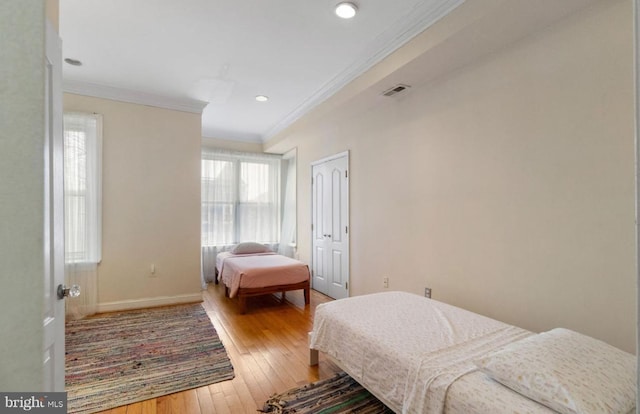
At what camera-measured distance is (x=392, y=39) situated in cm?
255

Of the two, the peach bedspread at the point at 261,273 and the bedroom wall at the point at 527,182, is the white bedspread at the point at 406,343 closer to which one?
the bedroom wall at the point at 527,182

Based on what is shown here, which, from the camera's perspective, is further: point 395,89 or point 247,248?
point 247,248

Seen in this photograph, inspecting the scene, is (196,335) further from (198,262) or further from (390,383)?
(390,383)

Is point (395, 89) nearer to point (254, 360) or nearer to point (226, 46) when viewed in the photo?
point (226, 46)

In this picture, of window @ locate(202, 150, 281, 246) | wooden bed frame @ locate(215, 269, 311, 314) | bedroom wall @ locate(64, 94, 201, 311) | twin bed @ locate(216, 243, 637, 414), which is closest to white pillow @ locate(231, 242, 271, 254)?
window @ locate(202, 150, 281, 246)

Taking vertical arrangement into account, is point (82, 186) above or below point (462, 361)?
above

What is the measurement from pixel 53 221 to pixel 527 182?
2675 millimetres

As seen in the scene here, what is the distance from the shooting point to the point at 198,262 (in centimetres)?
425

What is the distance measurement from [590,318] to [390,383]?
1.29 metres

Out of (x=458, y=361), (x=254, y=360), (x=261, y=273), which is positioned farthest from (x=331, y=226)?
(x=458, y=361)

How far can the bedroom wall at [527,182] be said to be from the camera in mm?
1710

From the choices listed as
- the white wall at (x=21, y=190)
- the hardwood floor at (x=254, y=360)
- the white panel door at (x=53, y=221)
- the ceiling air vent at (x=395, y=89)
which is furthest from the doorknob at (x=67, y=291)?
the ceiling air vent at (x=395, y=89)

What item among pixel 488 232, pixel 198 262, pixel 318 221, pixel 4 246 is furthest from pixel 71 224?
pixel 488 232

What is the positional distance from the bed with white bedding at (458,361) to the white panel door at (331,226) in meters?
1.92
